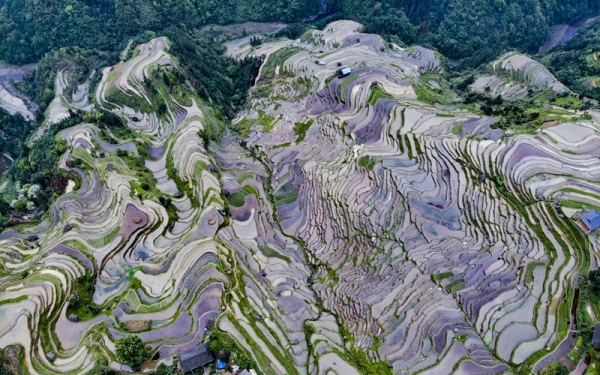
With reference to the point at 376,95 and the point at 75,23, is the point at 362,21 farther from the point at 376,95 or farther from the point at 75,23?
the point at 75,23

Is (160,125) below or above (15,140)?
below

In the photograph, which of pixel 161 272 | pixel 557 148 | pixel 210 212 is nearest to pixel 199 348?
pixel 161 272

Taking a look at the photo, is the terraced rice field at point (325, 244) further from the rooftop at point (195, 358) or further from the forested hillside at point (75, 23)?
the forested hillside at point (75, 23)

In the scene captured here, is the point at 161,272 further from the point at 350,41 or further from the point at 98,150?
the point at 350,41

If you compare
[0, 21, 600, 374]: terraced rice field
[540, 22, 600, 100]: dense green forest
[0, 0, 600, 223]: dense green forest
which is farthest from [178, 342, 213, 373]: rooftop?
[540, 22, 600, 100]: dense green forest

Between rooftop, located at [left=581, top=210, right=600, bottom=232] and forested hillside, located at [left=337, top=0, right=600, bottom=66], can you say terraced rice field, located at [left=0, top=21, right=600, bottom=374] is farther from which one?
forested hillside, located at [left=337, top=0, right=600, bottom=66]

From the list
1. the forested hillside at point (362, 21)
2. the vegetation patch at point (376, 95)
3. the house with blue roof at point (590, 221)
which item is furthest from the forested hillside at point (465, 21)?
the house with blue roof at point (590, 221)
